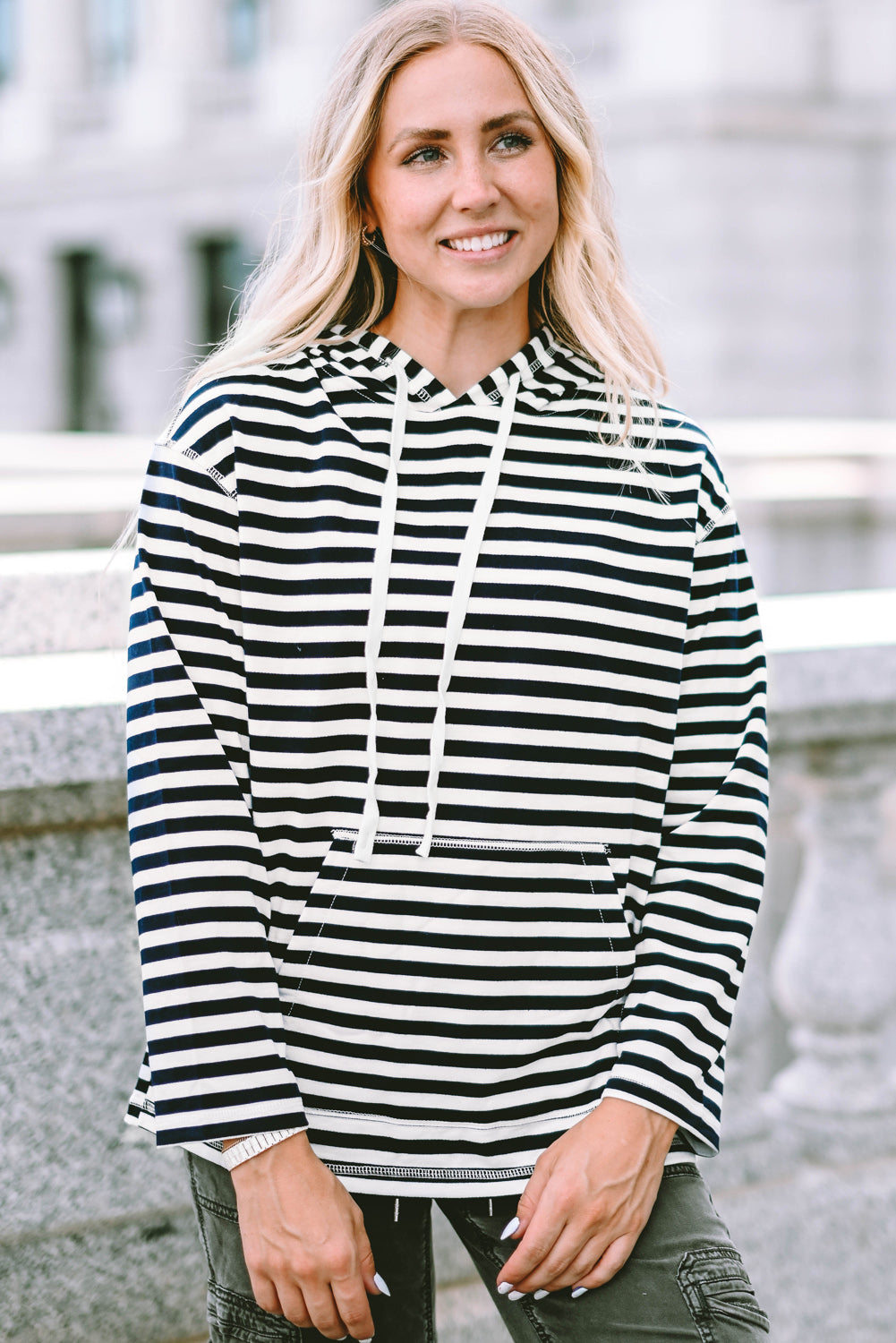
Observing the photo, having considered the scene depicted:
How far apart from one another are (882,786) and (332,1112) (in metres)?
1.66

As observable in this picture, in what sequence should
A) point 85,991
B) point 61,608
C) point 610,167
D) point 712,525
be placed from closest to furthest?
point 712,525 < point 85,991 < point 61,608 < point 610,167

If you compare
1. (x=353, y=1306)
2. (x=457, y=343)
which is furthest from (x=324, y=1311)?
(x=457, y=343)

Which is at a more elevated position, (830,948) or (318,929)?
(318,929)

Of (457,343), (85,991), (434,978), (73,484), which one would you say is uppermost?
(73,484)

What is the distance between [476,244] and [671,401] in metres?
1.22

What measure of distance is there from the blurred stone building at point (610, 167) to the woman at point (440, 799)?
455 inches

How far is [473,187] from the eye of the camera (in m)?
1.68

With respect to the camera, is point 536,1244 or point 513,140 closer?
point 536,1244

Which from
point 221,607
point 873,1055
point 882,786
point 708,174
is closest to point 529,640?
point 221,607

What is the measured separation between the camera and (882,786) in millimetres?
2959

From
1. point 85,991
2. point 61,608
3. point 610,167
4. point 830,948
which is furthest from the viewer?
point 610,167

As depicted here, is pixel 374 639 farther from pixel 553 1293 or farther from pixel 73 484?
pixel 73 484

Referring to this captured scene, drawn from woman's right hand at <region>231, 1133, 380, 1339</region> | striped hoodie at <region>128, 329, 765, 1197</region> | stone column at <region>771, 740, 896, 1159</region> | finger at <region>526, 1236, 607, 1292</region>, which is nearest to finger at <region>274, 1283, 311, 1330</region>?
woman's right hand at <region>231, 1133, 380, 1339</region>

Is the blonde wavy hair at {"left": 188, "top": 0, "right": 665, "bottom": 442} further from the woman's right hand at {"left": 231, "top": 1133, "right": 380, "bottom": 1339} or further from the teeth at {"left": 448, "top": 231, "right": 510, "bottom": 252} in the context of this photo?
the woman's right hand at {"left": 231, "top": 1133, "right": 380, "bottom": 1339}
